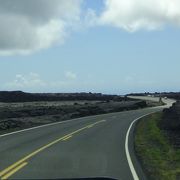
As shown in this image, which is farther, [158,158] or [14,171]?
[158,158]

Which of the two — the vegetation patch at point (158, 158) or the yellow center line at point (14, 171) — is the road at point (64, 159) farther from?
the vegetation patch at point (158, 158)

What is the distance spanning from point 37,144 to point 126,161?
6.68 metres

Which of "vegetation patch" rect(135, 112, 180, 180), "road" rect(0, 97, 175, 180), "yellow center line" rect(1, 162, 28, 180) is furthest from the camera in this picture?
"vegetation patch" rect(135, 112, 180, 180)

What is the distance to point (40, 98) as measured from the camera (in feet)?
374

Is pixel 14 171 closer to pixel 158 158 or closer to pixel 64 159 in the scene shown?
pixel 64 159

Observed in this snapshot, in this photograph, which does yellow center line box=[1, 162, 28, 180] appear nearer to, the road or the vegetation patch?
the road

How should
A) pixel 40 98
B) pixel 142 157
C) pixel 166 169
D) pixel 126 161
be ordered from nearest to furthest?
pixel 166 169
pixel 126 161
pixel 142 157
pixel 40 98

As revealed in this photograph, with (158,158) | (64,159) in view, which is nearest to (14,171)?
(64,159)

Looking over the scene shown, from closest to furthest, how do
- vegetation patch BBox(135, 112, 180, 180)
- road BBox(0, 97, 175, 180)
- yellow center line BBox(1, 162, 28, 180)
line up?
yellow center line BBox(1, 162, 28, 180) < road BBox(0, 97, 175, 180) < vegetation patch BBox(135, 112, 180, 180)

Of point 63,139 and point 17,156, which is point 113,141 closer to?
point 63,139

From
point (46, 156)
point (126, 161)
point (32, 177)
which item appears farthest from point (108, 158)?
point (32, 177)

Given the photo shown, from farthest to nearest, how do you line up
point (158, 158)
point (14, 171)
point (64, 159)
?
point (158, 158), point (64, 159), point (14, 171)

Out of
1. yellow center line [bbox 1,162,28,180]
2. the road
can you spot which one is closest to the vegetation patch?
the road

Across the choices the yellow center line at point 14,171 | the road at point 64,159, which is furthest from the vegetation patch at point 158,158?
the yellow center line at point 14,171
